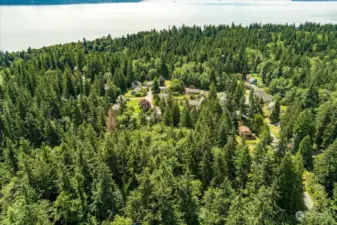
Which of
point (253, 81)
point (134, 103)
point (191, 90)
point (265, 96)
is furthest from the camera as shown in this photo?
point (253, 81)

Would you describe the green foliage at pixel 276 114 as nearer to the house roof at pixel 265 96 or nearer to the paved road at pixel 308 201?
the house roof at pixel 265 96

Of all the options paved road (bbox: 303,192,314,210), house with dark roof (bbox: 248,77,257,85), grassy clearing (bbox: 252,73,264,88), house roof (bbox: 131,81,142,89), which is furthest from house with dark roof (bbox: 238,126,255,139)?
house roof (bbox: 131,81,142,89)

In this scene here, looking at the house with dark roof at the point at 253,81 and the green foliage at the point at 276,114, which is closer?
the green foliage at the point at 276,114

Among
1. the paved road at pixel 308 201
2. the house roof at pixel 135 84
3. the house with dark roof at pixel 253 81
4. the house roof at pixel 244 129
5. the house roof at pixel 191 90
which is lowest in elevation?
the paved road at pixel 308 201

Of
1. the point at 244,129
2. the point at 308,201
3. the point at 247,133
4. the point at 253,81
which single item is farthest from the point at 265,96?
the point at 308,201

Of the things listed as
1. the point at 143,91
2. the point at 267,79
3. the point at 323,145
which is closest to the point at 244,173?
the point at 323,145

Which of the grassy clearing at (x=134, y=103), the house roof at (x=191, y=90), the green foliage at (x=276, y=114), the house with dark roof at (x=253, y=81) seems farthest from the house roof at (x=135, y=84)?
the green foliage at (x=276, y=114)

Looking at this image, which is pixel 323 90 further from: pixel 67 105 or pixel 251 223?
pixel 67 105

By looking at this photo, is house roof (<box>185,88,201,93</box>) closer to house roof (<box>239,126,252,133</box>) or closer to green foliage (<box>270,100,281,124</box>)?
green foliage (<box>270,100,281,124</box>)

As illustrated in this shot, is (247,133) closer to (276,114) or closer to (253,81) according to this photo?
(276,114)

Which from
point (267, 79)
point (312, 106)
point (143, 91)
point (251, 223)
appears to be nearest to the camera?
point (251, 223)

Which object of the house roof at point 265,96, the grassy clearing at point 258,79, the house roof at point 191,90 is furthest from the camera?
the grassy clearing at point 258,79
